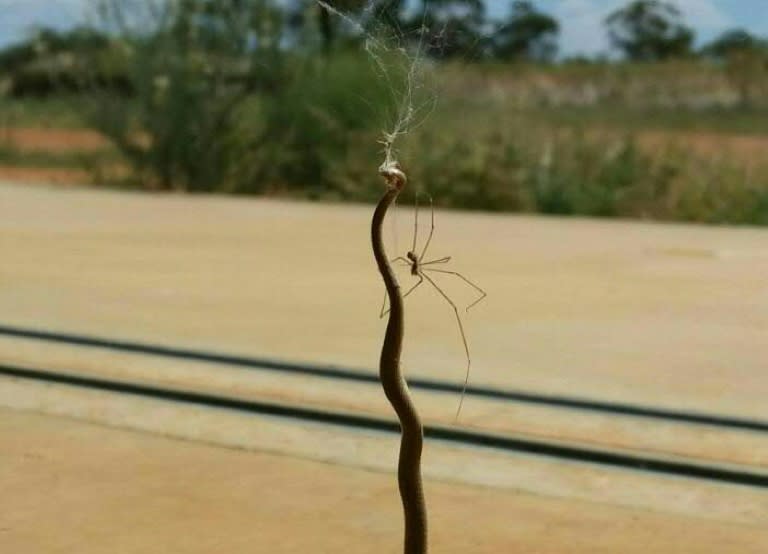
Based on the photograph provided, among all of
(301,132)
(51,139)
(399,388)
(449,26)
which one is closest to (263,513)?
(399,388)

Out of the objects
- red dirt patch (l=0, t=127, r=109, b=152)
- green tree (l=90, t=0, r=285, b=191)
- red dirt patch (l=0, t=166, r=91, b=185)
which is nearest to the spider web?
green tree (l=90, t=0, r=285, b=191)

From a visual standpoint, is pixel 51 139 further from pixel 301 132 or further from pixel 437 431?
pixel 437 431

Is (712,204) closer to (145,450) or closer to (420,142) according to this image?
(420,142)

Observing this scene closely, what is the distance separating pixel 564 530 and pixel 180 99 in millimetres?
18164

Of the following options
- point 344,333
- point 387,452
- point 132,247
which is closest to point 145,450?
point 387,452

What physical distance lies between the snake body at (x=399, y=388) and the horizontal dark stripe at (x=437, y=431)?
2.30 meters

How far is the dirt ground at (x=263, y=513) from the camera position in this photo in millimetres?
4969

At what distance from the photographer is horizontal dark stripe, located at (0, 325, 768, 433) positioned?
684cm

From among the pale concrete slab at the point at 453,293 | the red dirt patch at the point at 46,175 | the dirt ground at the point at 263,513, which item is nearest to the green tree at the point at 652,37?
the red dirt patch at the point at 46,175

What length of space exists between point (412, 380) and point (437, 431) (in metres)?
1.12

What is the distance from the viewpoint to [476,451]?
6227mm

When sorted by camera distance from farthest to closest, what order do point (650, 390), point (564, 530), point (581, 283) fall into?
1. point (581, 283)
2. point (650, 390)
3. point (564, 530)

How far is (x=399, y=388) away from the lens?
146 inches

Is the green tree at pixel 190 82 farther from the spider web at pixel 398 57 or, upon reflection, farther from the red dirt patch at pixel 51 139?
the spider web at pixel 398 57
